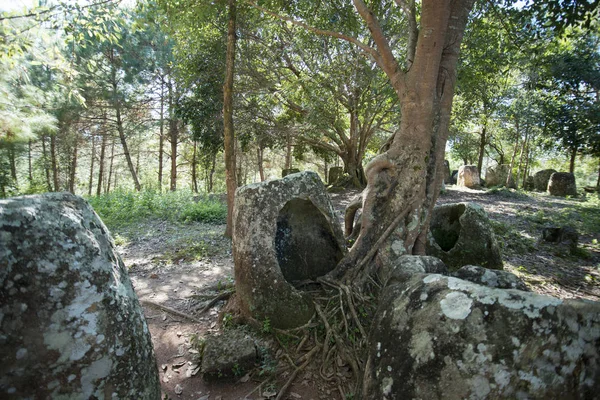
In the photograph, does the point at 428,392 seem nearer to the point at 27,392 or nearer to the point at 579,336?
the point at 579,336

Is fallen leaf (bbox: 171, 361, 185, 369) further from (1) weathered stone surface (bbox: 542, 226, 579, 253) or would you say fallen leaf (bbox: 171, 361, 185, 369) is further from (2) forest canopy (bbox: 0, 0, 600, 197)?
(1) weathered stone surface (bbox: 542, 226, 579, 253)

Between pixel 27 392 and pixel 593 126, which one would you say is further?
pixel 593 126

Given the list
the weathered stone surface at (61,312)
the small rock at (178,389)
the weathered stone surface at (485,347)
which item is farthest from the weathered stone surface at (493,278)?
the small rock at (178,389)

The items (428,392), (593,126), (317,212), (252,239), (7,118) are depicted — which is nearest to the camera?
(428,392)

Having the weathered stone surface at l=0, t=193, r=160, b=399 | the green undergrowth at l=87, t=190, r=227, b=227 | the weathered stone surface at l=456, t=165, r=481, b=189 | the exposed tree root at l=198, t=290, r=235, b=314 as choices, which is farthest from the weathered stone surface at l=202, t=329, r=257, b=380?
the weathered stone surface at l=456, t=165, r=481, b=189

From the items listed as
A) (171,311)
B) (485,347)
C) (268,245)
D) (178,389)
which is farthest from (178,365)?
(485,347)

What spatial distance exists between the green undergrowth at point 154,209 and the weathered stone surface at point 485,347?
8904 millimetres

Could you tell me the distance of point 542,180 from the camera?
58.2 feet

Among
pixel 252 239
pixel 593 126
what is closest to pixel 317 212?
pixel 252 239

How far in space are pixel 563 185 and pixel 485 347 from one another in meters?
18.5

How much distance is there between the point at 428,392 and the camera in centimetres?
145

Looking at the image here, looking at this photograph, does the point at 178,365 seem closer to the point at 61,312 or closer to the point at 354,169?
the point at 61,312

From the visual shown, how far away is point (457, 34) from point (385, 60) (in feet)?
3.38

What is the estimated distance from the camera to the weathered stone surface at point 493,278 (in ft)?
6.97
